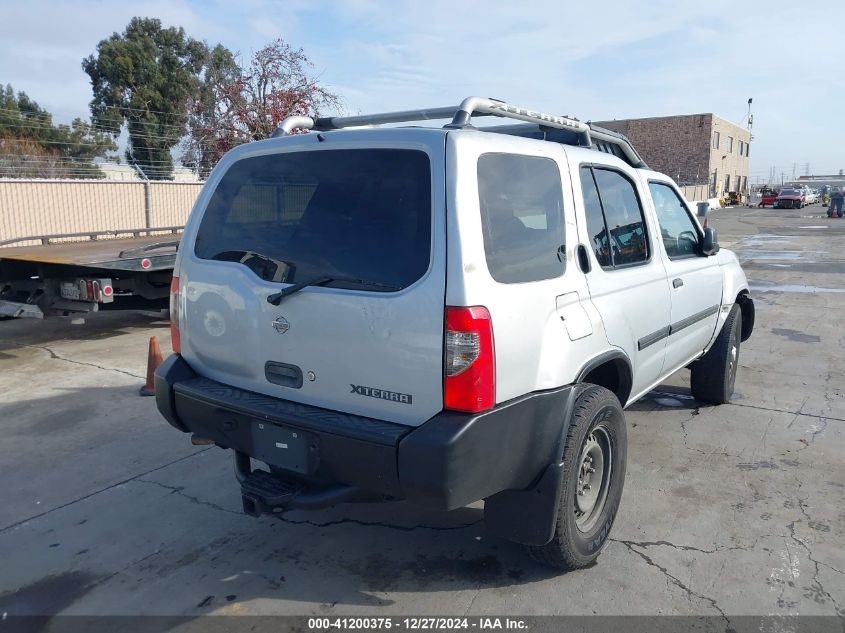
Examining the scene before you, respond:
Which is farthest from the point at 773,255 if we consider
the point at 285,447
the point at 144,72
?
the point at 144,72

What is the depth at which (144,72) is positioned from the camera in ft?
109

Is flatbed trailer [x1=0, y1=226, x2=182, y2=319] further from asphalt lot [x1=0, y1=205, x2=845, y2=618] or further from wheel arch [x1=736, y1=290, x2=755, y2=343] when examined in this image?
wheel arch [x1=736, y1=290, x2=755, y2=343]

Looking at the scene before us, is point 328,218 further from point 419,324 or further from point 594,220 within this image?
point 594,220

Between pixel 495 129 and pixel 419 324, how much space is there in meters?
2.00

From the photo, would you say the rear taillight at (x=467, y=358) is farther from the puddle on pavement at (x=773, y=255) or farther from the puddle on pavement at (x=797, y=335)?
the puddle on pavement at (x=773, y=255)

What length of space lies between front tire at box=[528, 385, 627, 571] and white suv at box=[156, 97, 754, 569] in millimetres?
11

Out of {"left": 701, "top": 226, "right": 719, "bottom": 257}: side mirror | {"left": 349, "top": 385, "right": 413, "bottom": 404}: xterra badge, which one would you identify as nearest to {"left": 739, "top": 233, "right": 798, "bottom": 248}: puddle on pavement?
{"left": 701, "top": 226, "right": 719, "bottom": 257}: side mirror

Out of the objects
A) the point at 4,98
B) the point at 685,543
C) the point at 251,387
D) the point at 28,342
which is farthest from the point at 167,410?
the point at 4,98

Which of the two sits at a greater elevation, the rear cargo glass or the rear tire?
the rear cargo glass

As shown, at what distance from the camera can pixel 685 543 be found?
11.8ft

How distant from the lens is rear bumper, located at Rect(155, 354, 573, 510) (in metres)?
2.55

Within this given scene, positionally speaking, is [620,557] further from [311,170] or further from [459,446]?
[311,170]

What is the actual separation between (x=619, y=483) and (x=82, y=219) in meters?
14.3

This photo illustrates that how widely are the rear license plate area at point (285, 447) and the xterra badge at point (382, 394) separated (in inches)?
10.7
